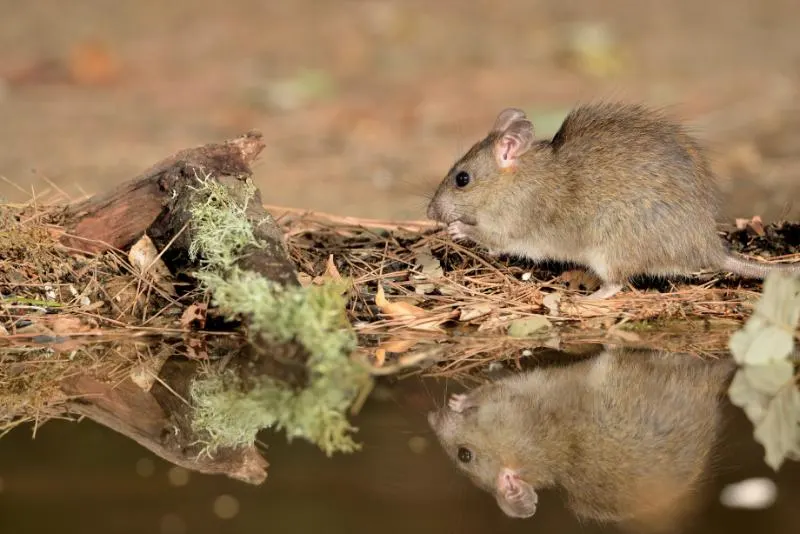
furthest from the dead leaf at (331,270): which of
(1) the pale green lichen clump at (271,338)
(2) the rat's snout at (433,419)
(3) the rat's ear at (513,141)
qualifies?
(2) the rat's snout at (433,419)

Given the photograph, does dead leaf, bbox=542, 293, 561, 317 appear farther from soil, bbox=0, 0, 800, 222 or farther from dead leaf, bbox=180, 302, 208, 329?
soil, bbox=0, 0, 800, 222

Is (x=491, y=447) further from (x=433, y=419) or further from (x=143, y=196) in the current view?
(x=143, y=196)

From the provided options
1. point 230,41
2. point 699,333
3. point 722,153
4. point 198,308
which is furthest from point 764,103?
point 198,308

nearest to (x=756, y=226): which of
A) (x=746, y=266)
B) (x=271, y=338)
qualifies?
(x=746, y=266)

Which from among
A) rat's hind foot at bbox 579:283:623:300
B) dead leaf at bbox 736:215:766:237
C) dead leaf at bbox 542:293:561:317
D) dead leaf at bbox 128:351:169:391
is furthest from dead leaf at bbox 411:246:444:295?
dead leaf at bbox 736:215:766:237

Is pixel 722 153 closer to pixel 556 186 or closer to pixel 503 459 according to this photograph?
pixel 556 186
